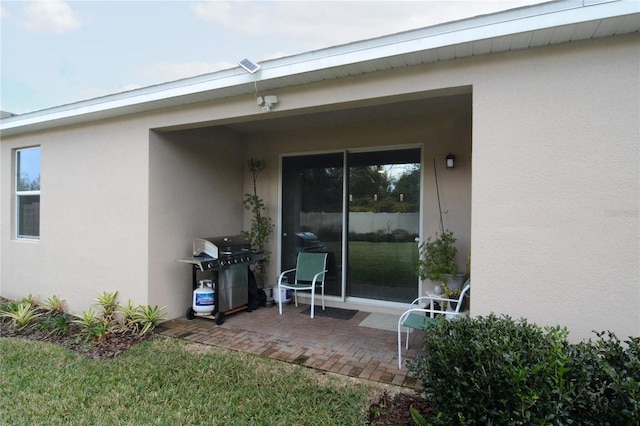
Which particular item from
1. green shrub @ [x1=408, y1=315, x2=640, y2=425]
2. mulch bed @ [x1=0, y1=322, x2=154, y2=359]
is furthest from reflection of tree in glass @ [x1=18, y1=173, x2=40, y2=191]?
green shrub @ [x1=408, y1=315, x2=640, y2=425]

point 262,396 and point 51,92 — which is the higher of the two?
point 51,92

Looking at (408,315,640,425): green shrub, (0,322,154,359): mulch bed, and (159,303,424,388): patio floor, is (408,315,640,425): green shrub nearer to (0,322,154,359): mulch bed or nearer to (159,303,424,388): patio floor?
(159,303,424,388): patio floor

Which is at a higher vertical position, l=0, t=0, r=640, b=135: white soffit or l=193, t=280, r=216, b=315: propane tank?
l=0, t=0, r=640, b=135: white soffit

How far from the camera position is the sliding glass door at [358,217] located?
5203 millimetres

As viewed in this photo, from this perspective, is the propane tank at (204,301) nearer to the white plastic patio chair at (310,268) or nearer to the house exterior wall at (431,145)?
the white plastic patio chair at (310,268)

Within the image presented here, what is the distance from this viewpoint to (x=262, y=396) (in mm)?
Answer: 2848

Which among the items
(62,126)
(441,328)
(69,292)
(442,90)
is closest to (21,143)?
(62,126)

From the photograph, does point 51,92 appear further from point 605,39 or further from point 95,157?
point 605,39

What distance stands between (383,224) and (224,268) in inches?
99.2

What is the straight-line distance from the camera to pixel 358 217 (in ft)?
18.2

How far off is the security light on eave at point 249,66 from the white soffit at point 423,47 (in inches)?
2.1

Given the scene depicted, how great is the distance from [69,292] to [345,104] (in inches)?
205

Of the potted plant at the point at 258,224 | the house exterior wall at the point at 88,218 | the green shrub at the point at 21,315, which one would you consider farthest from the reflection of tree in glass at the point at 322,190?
the green shrub at the point at 21,315

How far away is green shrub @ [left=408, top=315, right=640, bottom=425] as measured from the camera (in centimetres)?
180
